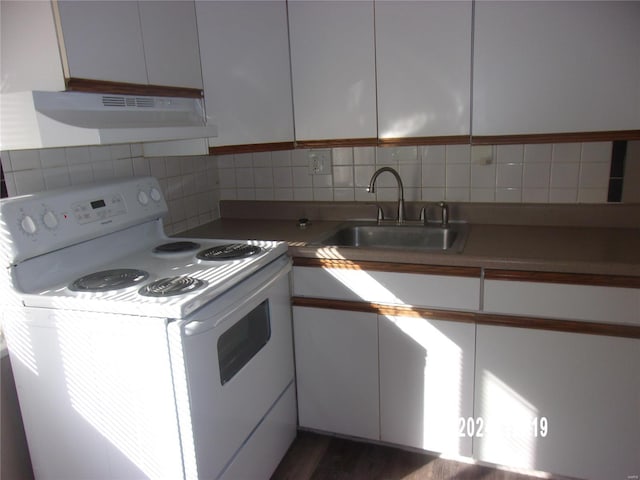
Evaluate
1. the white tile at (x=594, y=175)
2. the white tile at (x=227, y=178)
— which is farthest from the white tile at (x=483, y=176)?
the white tile at (x=227, y=178)

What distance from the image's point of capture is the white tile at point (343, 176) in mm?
2346

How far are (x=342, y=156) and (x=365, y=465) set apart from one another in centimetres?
138

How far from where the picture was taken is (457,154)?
2146 millimetres

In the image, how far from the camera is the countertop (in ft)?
5.09

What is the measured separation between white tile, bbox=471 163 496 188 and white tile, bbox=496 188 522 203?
41mm

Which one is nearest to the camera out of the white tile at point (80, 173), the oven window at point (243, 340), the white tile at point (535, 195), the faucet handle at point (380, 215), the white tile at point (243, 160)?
the oven window at point (243, 340)

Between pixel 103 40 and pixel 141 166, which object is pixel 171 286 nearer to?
pixel 103 40

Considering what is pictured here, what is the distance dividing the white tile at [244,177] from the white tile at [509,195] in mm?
1218

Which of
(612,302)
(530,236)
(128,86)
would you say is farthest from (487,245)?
(128,86)

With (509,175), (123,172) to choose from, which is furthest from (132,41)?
(509,175)

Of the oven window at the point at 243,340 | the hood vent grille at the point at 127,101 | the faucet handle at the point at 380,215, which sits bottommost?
the oven window at the point at 243,340

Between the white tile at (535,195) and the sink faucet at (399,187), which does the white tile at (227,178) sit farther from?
the white tile at (535,195)

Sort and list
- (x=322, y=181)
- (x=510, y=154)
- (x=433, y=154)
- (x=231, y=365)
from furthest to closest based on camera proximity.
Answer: (x=322, y=181)
(x=433, y=154)
(x=510, y=154)
(x=231, y=365)

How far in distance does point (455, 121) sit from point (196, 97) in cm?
101
